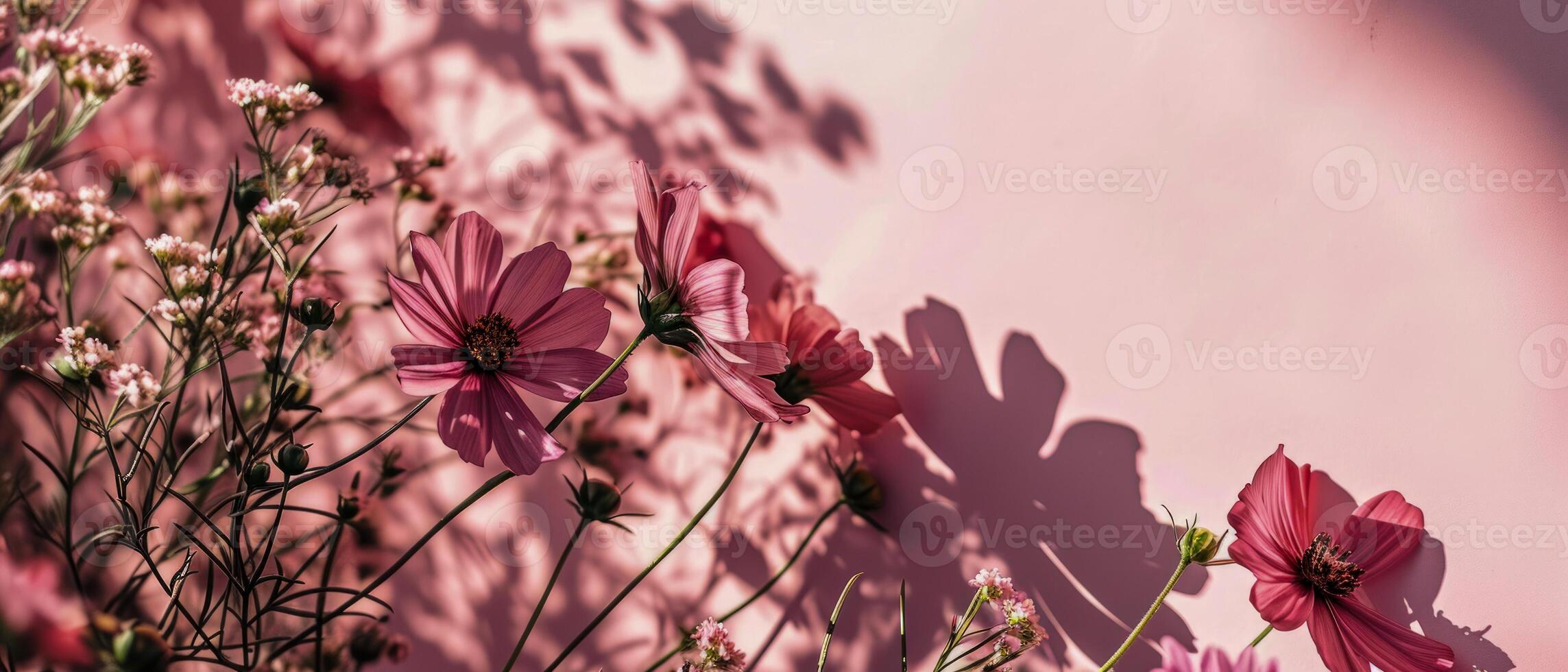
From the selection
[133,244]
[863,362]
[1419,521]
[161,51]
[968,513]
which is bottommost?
[1419,521]

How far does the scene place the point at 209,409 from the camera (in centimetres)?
71

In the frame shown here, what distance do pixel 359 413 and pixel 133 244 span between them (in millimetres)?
451

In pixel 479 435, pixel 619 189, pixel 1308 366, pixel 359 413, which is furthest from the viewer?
pixel 359 413

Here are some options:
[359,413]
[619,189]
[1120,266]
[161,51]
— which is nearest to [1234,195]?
[1120,266]

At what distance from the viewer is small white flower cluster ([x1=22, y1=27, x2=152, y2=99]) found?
2.23ft

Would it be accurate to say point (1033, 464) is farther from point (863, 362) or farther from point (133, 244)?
point (133, 244)

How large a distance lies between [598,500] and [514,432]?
118 millimetres
